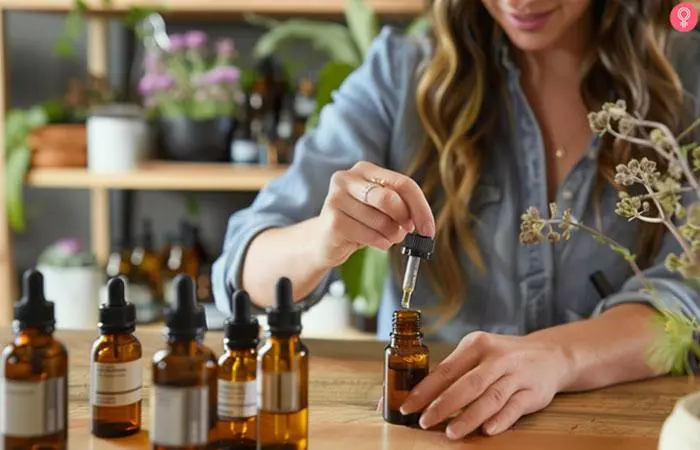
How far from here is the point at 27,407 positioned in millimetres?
773

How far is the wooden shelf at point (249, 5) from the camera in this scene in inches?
86.3

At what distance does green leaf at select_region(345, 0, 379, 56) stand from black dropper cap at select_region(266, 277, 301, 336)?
52.3 inches

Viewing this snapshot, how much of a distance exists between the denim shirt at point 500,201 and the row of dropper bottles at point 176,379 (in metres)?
0.57

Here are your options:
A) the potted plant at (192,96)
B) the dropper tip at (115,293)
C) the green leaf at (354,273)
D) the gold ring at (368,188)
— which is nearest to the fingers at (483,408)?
the gold ring at (368,188)

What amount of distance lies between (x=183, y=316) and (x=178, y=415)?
8 centimetres

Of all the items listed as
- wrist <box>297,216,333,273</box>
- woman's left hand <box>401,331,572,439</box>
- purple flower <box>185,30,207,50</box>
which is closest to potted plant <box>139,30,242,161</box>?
purple flower <box>185,30,207,50</box>

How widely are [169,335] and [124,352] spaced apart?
0.12 m

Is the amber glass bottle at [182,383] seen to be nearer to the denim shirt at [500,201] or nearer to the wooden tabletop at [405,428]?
the wooden tabletop at [405,428]

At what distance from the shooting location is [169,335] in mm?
800

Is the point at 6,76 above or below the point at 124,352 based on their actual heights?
above

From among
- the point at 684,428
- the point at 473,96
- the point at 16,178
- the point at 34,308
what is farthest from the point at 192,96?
the point at 684,428

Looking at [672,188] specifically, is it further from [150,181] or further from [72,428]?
[150,181]

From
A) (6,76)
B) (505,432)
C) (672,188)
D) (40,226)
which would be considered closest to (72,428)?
(505,432)

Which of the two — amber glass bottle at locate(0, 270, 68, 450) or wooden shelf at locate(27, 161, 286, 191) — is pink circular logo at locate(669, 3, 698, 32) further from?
amber glass bottle at locate(0, 270, 68, 450)
